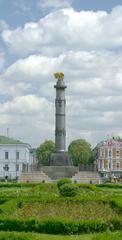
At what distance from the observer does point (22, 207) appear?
18.4m

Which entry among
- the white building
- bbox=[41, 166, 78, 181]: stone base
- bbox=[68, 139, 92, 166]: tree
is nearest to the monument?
bbox=[41, 166, 78, 181]: stone base

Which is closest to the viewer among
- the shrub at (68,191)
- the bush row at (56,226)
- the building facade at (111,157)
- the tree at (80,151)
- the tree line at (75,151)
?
the bush row at (56,226)

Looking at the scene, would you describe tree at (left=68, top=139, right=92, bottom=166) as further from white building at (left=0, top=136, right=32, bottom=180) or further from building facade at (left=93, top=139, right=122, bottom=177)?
white building at (left=0, top=136, right=32, bottom=180)

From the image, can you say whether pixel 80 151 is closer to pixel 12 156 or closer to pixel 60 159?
pixel 12 156

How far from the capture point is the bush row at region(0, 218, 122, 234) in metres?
14.6

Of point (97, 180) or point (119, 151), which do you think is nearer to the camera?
point (97, 180)

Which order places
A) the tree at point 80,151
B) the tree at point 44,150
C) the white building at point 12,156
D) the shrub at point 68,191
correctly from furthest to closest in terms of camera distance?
the tree at point 80,151
the tree at point 44,150
the white building at point 12,156
the shrub at point 68,191

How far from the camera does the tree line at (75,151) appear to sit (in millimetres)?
94500

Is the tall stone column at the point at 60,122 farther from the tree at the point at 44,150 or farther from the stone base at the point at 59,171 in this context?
the tree at the point at 44,150

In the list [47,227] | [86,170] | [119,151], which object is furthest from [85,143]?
[47,227]

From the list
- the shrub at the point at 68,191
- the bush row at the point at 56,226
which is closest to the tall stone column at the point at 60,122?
the shrub at the point at 68,191

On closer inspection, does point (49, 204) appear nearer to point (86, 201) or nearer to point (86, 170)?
point (86, 201)

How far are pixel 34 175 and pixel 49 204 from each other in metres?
32.4

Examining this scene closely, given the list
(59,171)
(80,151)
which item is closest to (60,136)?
(59,171)
